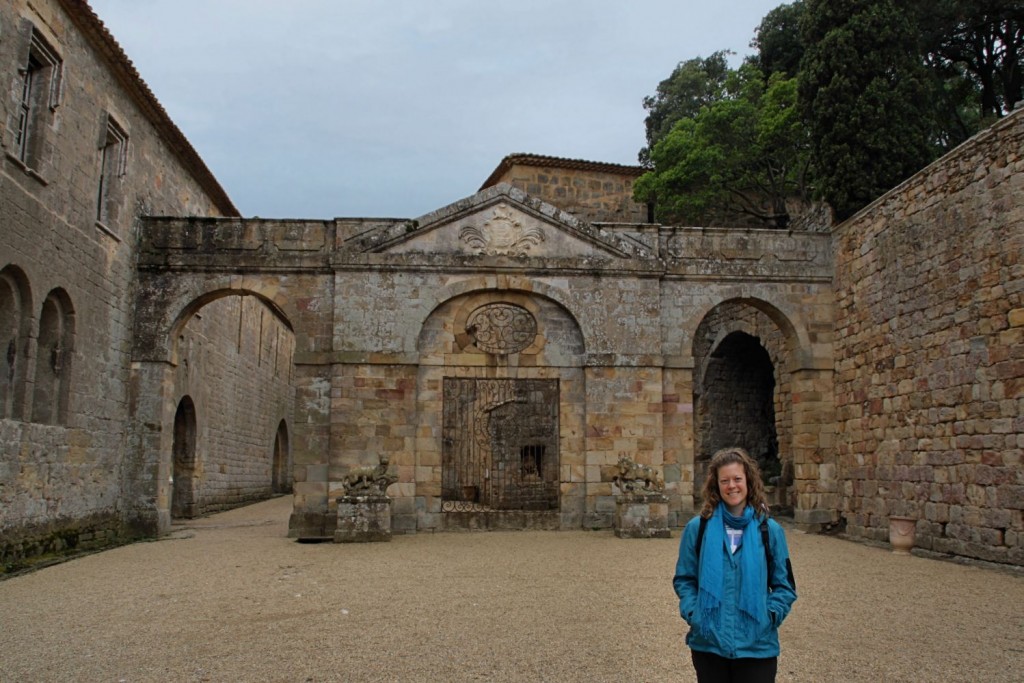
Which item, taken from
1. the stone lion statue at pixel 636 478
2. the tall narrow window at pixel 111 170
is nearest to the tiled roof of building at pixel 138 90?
the tall narrow window at pixel 111 170

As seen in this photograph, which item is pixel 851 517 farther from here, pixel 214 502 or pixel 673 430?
pixel 214 502

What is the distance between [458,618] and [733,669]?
13.2 feet

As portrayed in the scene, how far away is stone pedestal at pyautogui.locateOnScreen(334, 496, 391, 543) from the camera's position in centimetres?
1220

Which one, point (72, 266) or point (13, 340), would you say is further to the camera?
point (72, 266)

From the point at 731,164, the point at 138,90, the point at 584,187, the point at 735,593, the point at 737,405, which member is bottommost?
the point at 735,593

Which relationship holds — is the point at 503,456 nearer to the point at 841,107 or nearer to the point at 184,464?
the point at 184,464

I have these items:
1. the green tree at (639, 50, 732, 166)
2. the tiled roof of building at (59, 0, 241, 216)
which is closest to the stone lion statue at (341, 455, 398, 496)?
the tiled roof of building at (59, 0, 241, 216)

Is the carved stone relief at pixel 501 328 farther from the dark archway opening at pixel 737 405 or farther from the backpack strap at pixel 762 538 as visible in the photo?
the backpack strap at pixel 762 538

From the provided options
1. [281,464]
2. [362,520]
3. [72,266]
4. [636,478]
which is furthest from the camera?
[281,464]

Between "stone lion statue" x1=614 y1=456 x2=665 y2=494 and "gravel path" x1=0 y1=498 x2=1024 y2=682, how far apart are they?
6.48 ft

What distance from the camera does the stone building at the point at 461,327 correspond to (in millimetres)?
10484

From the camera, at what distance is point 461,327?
46.2 ft

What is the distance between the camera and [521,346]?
14.1 meters

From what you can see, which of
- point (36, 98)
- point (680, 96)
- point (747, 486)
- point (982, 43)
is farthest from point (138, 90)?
point (680, 96)
